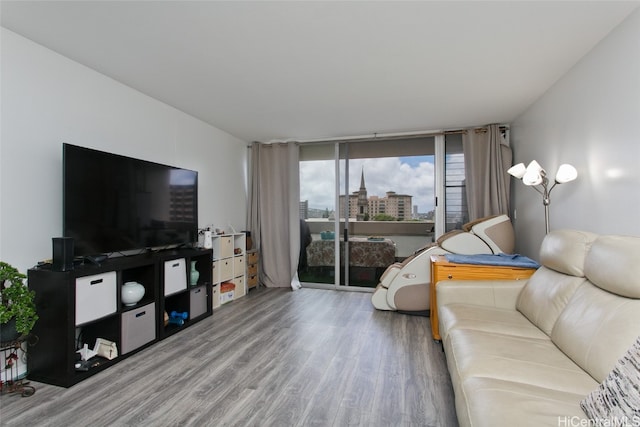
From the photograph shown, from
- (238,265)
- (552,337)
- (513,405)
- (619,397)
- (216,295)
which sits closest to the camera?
(619,397)

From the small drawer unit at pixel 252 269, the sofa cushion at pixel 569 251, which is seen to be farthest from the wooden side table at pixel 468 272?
the small drawer unit at pixel 252 269

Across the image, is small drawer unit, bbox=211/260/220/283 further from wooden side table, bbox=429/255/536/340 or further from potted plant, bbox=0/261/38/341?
wooden side table, bbox=429/255/536/340

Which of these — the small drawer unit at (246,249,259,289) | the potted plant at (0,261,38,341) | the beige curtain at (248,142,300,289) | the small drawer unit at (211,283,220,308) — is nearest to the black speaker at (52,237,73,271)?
the potted plant at (0,261,38,341)

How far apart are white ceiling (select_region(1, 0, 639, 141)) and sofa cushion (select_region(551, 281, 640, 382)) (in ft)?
5.53

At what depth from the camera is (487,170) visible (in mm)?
4004

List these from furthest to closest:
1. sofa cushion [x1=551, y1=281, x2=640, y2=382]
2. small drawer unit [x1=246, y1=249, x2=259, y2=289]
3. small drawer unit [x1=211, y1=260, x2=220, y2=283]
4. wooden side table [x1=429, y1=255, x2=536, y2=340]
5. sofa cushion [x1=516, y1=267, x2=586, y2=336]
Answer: small drawer unit [x1=246, y1=249, x2=259, y2=289]
small drawer unit [x1=211, y1=260, x2=220, y2=283]
wooden side table [x1=429, y1=255, x2=536, y2=340]
sofa cushion [x1=516, y1=267, x2=586, y2=336]
sofa cushion [x1=551, y1=281, x2=640, y2=382]

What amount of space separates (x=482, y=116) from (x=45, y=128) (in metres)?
4.40

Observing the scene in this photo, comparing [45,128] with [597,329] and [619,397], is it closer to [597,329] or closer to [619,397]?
[619,397]

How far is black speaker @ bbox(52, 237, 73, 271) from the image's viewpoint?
2090 millimetres

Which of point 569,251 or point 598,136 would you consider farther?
point 598,136

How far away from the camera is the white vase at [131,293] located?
2561 millimetres

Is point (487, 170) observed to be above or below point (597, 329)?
above

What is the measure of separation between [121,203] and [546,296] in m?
3.34

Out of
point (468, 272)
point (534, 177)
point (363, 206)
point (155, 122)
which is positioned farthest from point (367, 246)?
point (155, 122)
